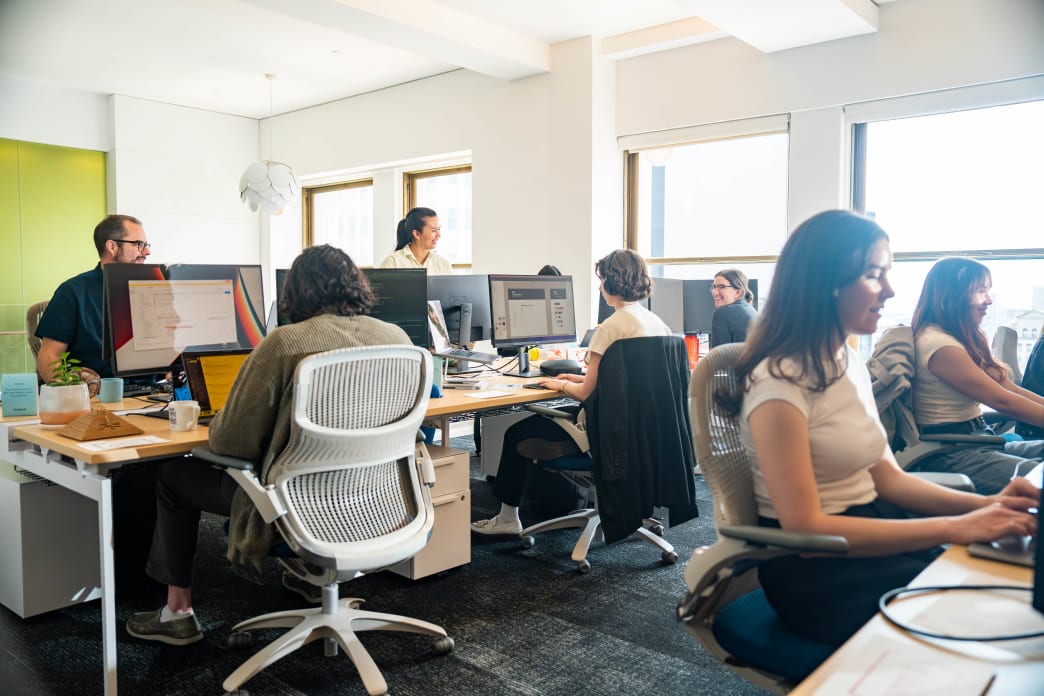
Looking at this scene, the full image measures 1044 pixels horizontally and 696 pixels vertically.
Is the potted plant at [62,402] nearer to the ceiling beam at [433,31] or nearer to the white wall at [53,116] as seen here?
the ceiling beam at [433,31]

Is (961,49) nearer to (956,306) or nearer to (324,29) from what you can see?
(956,306)

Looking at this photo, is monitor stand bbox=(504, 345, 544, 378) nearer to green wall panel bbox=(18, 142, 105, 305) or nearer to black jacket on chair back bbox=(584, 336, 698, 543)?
black jacket on chair back bbox=(584, 336, 698, 543)

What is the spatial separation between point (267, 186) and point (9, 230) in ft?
8.63

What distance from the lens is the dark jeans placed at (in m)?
3.13

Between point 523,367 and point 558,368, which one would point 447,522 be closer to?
point 558,368

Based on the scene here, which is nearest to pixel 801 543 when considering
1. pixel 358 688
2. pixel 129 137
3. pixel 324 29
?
pixel 358 688

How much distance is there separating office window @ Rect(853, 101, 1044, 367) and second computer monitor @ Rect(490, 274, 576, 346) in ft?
6.17

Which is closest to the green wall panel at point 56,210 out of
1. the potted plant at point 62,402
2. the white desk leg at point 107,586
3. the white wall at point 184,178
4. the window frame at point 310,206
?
the white wall at point 184,178

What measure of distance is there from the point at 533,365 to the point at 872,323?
2906 mm

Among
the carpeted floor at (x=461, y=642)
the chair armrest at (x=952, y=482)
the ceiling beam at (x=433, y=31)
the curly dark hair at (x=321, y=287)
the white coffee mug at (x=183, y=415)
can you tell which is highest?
the ceiling beam at (x=433, y=31)

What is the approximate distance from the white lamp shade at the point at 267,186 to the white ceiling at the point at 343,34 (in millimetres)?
927

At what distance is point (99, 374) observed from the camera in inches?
120

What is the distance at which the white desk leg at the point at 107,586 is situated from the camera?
1.99 meters

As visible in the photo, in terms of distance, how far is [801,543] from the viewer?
1.24 meters
